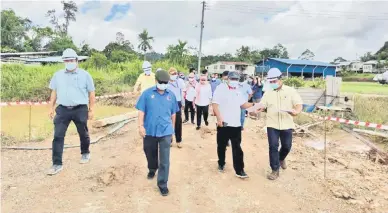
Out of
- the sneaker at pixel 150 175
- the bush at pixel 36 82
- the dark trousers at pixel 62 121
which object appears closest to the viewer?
the sneaker at pixel 150 175

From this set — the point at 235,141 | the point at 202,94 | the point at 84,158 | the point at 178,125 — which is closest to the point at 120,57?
the point at 202,94

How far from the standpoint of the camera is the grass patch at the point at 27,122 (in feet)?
28.1

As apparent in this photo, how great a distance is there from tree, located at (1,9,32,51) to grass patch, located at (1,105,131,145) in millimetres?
31515

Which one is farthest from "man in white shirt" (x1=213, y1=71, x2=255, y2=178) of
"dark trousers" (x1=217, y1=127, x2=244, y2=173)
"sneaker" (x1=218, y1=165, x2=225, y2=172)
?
"sneaker" (x1=218, y1=165, x2=225, y2=172)

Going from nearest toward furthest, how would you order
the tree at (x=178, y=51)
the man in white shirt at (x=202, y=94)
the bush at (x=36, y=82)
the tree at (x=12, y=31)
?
the man in white shirt at (x=202, y=94) → the bush at (x=36, y=82) → the tree at (x=178, y=51) → the tree at (x=12, y=31)

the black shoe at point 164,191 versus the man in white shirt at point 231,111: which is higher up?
the man in white shirt at point 231,111

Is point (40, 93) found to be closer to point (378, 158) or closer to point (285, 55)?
point (378, 158)

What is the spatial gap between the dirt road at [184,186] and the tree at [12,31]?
4186 centimetres

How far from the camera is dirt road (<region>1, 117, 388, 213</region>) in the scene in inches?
177

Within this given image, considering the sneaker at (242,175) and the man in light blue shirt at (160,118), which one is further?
the sneaker at (242,175)

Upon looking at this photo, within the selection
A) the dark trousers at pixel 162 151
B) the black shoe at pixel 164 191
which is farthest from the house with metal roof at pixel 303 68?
the black shoe at pixel 164 191

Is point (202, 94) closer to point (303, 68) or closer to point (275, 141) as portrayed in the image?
point (275, 141)

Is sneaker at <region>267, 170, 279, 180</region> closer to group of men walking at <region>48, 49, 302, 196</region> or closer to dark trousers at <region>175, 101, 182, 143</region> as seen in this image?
group of men walking at <region>48, 49, 302, 196</region>

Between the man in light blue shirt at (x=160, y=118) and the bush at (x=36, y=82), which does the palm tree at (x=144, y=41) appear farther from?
the man in light blue shirt at (x=160, y=118)
